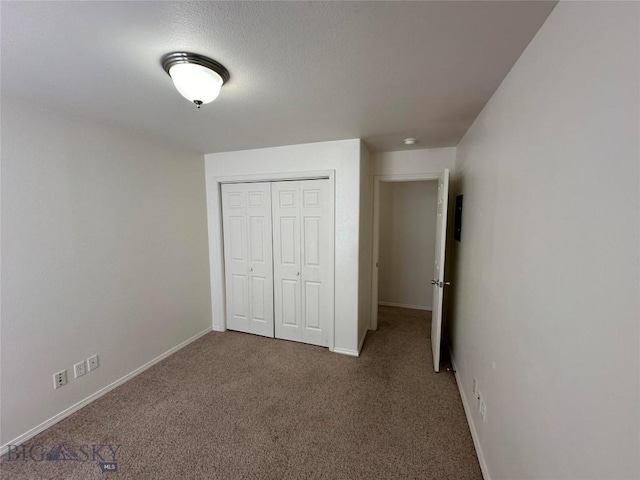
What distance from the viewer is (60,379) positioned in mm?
1939

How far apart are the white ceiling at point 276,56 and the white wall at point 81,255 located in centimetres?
33

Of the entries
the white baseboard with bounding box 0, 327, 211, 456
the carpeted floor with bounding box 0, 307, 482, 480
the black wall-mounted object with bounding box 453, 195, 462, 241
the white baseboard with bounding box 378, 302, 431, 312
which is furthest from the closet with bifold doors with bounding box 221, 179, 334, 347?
the white baseboard with bounding box 378, 302, 431, 312

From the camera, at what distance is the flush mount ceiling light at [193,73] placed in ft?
4.09

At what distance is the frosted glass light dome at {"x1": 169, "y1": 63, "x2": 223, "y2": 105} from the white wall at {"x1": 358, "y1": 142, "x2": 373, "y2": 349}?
163 centimetres

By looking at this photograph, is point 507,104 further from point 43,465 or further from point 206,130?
point 43,465

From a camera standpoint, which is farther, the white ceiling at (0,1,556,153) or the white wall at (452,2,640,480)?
the white ceiling at (0,1,556,153)

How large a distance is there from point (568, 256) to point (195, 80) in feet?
5.66

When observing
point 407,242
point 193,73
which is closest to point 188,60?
point 193,73

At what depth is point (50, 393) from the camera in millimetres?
1888

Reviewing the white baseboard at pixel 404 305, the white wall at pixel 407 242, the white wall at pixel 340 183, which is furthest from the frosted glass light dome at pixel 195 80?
the white baseboard at pixel 404 305

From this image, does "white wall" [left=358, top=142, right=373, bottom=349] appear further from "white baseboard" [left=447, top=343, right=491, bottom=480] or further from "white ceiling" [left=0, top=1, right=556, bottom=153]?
"white baseboard" [left=447, top=343, right=491, bottom=480]

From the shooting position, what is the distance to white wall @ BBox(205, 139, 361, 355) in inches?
104

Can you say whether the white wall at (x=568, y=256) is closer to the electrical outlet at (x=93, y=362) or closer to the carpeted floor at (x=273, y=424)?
the carpeted floor at (x=273, y=424)

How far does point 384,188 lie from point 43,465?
434 cm
